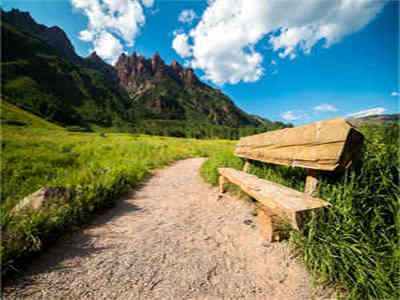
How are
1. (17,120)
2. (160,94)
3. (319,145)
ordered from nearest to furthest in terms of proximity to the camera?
1. (319,145)
2. (17,120)
3. (160,94)

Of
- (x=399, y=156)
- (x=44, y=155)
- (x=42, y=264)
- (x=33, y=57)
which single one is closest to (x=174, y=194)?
(x=42, y=264)

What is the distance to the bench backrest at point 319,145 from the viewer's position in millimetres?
1818

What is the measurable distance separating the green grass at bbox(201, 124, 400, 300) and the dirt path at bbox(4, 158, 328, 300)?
0.33 metres

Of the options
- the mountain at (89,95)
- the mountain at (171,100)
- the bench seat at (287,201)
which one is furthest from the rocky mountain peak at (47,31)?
the bench seat at (287,201)

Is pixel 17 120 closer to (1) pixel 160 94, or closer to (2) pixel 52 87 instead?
(2) pixel 52 87

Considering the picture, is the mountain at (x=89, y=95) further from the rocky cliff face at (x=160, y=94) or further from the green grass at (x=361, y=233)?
the green grass at (x=361, y=233)

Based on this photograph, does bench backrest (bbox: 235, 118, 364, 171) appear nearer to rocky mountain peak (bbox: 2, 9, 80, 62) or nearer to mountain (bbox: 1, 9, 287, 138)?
mountain (bbox: 1, 9, 287, 138)

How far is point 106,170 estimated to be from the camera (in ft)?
15.5

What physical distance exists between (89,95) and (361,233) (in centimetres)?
15177

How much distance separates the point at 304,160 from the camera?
2248mm

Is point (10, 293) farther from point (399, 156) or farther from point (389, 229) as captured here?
point (399, 156)

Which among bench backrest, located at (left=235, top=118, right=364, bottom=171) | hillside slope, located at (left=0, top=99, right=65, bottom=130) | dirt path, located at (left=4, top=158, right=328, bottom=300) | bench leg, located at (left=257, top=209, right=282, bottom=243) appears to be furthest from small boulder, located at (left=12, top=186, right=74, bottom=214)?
hillside slope, located at (left=0, top=99, right=65, bottom=130)

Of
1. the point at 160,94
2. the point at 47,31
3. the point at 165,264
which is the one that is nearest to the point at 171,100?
the point at 160,94

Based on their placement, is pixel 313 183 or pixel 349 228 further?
pixel 313 183
